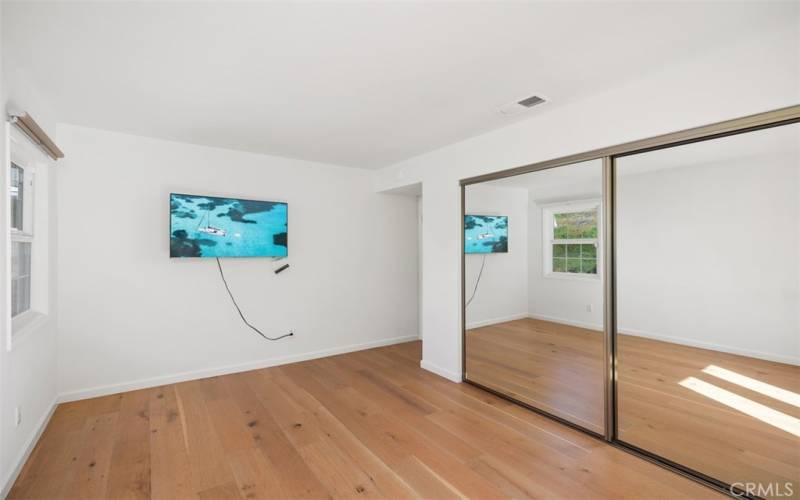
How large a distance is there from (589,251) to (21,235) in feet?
13.6

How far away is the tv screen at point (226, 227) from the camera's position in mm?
3549

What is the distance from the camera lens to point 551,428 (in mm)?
2719

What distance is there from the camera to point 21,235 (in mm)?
2588

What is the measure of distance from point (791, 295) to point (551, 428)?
1646 mm

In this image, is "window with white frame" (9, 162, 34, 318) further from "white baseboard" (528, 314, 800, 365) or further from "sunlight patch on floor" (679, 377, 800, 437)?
"sunlight patch on floor" (679, 377, 800, 437)

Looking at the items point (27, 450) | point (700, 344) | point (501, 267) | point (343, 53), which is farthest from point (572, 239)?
point (27, 450)

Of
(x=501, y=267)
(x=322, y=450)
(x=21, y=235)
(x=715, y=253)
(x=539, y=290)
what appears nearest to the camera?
(x=715, y=253)

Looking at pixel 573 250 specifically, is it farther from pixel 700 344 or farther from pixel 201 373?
pixel 201 373

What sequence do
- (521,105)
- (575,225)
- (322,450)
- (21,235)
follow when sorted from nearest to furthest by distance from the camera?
(322,450)
(21,235)
(521,105)
(575,225)

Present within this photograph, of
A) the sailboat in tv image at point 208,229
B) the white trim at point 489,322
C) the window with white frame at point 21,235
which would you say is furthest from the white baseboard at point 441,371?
the window with white frame at point 21,235

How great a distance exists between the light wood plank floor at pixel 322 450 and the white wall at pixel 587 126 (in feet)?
3.26

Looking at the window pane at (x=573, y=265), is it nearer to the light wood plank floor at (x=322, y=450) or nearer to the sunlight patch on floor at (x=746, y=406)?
the sunlight patch on floor at (x=746, y=406)

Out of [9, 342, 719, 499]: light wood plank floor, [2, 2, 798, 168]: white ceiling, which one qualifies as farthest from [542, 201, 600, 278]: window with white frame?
[9, 342, 719, 499]: light wood plank floor

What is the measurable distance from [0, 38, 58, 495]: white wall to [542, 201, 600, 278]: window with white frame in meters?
3.56
